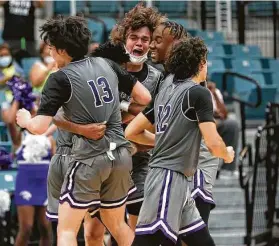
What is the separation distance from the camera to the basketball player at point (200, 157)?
21.3 ft

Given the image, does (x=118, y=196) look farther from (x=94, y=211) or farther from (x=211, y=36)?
(x=211, y=36)

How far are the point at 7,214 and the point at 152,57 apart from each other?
8.54 ft

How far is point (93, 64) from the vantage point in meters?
6.19

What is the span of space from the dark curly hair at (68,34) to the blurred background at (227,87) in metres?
2.50

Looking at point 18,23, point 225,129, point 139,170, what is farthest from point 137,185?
point 18,23

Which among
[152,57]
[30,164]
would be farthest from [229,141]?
[152,57]

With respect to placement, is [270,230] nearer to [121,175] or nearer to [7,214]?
[7,214]

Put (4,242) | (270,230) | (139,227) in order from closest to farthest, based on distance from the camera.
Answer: (139,227) → (4,242) → (270,230)

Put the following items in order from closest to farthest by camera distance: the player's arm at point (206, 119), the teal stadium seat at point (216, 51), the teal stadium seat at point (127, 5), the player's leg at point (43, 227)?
the player's arm at point (206, 119), the player's leg at point (43, 227), the teal stadium seat at point (216, 51), the teal stadium seat at point (127, 5)

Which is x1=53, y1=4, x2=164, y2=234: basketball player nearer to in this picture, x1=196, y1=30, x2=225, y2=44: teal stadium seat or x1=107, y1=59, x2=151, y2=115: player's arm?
x1=107, y1=59, x2=151, y2=115: player's arm

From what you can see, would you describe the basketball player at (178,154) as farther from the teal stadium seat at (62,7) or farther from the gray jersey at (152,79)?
the teal stadium seat at (62,7)

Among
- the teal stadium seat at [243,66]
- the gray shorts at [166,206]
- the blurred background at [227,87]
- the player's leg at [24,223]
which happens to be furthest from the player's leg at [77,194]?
the teal stadium seat at [243,66]

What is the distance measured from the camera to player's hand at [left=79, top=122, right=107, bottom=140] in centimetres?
608

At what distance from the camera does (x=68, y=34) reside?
6090 mm
